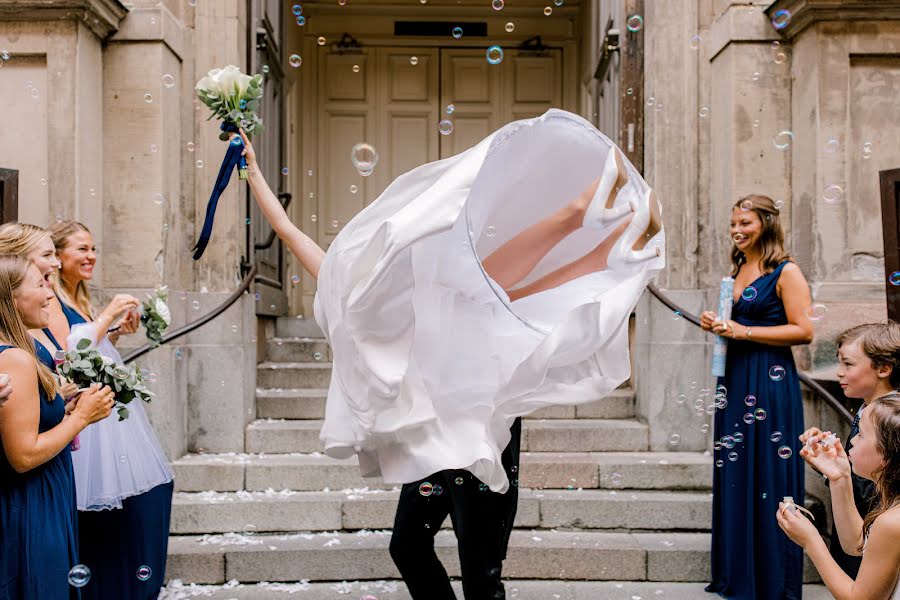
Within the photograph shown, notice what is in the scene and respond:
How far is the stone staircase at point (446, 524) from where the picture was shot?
476 centimetres

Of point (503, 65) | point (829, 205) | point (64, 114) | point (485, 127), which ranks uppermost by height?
point (503, 65)

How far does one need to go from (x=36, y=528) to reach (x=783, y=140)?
4.70 metres

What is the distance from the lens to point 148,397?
10.6 feet

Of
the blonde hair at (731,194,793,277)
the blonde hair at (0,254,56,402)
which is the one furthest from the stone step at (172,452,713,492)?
the blonde hair at (0,254,56,402)

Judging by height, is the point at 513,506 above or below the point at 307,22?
below

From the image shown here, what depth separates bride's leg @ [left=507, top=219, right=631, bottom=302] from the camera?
3.16 metres

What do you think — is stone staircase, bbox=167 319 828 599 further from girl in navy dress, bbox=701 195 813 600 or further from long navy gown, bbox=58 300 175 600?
long navy gown, bbox=58 300 175 600

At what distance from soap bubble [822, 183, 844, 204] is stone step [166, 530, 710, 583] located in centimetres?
215

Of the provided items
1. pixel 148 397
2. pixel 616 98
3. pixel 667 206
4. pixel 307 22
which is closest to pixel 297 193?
pixel 307 22

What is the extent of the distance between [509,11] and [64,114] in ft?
18.4

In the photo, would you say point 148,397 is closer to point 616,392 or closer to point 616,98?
point 616,392

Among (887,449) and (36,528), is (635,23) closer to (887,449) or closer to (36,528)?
(887,449)

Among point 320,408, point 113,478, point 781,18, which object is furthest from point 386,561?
point 781,18

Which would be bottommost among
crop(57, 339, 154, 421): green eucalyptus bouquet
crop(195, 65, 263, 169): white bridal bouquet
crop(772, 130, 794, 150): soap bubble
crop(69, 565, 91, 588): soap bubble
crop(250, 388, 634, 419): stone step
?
crop(69, 565, 91, 588): soap bubble
